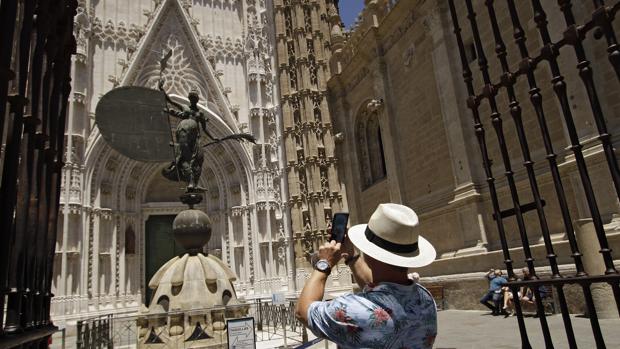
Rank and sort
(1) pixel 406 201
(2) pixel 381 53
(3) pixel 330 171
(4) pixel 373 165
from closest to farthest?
(1) pixel 406 201 < (2) pixel 381 53 < (4) pixel 373 165 < (3) pixel 330 171

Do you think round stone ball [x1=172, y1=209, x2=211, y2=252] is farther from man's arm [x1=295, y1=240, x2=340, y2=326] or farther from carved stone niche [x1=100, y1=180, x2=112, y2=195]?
carved stone niche [x1=100, y1=180, x2=112, y2=195]

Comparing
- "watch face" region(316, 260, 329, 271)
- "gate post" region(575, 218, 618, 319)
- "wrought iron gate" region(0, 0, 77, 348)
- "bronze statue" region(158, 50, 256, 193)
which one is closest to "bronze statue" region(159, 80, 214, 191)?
"bronze statue" region(158, 50, 256, 193)

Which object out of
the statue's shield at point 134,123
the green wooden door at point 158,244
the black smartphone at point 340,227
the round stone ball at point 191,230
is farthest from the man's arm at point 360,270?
the green wooden door at point 158,244

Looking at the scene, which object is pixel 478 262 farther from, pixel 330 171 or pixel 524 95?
pixel 330 171

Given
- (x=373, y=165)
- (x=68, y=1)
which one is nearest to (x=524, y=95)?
(x=373, y=165)

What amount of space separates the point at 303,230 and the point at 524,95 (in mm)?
11388

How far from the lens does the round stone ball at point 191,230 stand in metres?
8.98

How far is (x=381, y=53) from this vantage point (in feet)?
55.5

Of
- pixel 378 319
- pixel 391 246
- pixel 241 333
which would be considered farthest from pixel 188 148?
pixel 378 319

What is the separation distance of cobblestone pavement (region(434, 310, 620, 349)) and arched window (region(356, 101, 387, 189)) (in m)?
9.99

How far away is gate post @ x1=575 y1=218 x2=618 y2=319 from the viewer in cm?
701

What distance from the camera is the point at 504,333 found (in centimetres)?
682

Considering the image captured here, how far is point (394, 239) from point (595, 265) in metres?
7.07

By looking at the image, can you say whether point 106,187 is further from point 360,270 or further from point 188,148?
point 360,270
